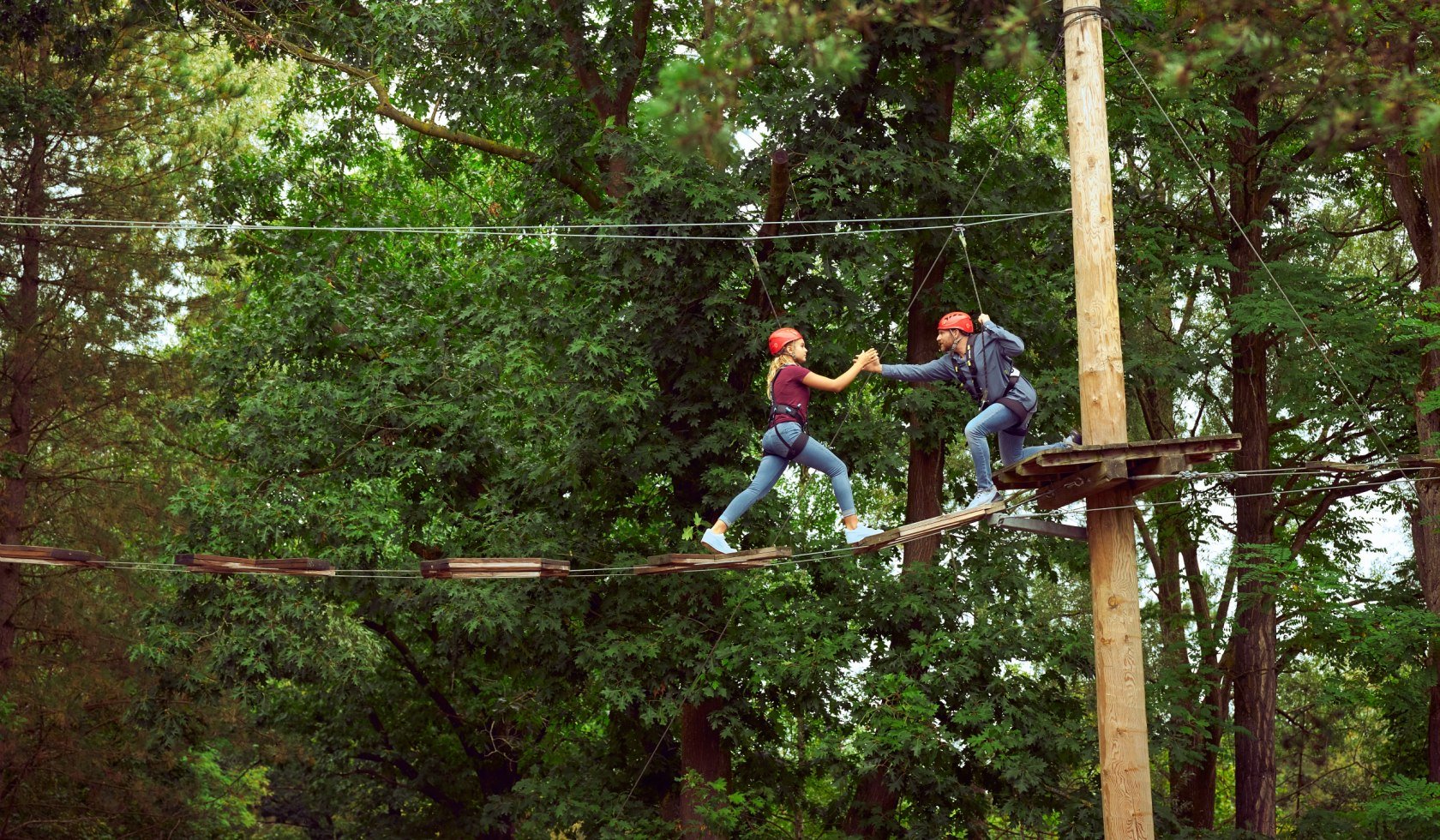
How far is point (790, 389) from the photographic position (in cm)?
868

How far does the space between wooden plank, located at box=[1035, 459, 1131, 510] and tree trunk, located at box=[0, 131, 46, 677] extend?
1407 centimetres

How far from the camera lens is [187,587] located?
13.8m

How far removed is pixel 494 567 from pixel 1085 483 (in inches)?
143

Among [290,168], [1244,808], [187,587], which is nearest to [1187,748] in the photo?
[1244,808]

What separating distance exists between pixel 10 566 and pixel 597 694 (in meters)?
8.96

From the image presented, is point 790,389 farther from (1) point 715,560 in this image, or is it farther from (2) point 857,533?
(1) point 715,560

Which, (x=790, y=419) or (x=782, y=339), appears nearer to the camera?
(x=782, y=339)

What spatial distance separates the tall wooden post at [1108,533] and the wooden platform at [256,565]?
4521 mm

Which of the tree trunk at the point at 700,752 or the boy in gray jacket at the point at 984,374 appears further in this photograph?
the tree trunk at the point at 700,752

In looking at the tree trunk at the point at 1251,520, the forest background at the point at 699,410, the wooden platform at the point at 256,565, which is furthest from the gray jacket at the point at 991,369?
the tree trunk at the point at 1251,520

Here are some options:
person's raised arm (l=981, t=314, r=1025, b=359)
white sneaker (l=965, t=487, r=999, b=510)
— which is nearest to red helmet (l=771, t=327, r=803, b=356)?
person's raised arm (l=981, t=314, r=1025, b=359)

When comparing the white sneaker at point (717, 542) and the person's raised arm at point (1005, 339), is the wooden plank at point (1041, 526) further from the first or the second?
the white sneaker at point (717, 542)

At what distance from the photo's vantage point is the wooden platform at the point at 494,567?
341 inches

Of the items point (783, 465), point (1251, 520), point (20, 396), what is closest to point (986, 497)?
point (783, 465)
